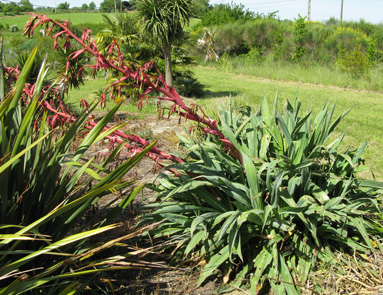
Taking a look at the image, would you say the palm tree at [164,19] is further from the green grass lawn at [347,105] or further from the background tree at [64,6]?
the background tree at [64,6]

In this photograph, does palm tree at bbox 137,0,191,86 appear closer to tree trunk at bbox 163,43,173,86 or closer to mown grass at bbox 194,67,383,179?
tree trunk at bbox 163,43,173,86

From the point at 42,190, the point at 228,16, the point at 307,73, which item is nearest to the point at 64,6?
the point at 228,16

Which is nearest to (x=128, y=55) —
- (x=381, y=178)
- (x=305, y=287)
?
(x=381, y=178)

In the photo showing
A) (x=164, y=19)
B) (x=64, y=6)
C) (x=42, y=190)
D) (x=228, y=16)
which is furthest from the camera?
(x=64, y=6)

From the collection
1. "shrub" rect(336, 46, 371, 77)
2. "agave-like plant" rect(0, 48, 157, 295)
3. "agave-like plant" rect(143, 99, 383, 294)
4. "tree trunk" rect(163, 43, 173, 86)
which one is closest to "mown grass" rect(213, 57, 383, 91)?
"shrub" rect(336, 46, 371, 77)

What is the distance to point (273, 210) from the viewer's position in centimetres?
266

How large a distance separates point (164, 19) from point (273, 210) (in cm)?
882

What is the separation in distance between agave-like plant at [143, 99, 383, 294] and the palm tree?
8046mm

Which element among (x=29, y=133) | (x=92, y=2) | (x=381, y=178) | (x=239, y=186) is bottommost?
(x=381, y=178)

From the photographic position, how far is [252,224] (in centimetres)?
287

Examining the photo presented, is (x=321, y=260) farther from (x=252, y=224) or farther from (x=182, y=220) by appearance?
(x=182, y=220)

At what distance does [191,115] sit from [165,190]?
0.92m

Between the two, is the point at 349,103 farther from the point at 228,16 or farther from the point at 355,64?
the point at 228,16

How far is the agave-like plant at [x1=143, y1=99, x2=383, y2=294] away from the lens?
2.63 meters
